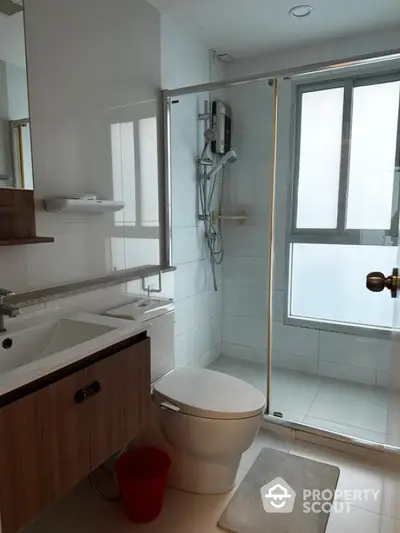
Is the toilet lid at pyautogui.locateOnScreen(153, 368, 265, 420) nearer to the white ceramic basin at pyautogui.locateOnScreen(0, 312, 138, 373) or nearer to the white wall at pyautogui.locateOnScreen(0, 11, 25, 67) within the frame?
the white ceramic basin at pyautogui.locateOnScreen(0, 312, 138, 373)

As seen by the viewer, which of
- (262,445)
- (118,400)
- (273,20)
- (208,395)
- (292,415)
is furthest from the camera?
(292,415)

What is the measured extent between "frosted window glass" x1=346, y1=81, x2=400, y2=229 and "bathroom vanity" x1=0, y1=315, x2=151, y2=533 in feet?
6.24

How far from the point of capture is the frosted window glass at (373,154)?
8.28 feet

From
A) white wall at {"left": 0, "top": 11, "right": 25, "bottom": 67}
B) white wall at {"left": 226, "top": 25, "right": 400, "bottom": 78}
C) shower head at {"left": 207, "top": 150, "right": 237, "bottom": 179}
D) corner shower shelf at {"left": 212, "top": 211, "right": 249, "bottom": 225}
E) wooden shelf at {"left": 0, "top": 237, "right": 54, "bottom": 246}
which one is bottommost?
wooden shelf at {"left": 0, "top": 237, "right": 54, "bottom": 246}

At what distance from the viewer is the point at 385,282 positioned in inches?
54.5

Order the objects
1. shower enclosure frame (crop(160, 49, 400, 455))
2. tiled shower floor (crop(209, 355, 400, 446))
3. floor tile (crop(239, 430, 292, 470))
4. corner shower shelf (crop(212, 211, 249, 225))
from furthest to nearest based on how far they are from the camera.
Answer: corner shower shelf (crop(212, 211, 249, 225)) → tiled shower floor (crop(209, 355, 400, 446)) → floor tile (crop(239, 430, 292, 470)) → shower enclosure frame (crop(160, 49, 400, 455))

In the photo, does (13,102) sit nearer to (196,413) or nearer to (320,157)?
(196,413)

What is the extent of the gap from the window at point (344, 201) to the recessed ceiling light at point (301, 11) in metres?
0.57

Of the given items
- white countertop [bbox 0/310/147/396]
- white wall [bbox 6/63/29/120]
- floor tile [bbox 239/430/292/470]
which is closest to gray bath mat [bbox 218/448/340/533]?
floor tile [bbox 239/430/292/470]

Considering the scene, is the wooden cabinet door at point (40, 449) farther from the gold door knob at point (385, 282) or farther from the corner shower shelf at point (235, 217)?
the corner shower shelf at point (235, 217)

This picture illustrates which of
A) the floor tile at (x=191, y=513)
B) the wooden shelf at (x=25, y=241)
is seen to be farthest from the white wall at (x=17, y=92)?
the floor tile at (x=191, y=513)

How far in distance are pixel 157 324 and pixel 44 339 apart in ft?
1.67

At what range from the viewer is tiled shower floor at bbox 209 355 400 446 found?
7.38 ft

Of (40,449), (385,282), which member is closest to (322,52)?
(385,282)
